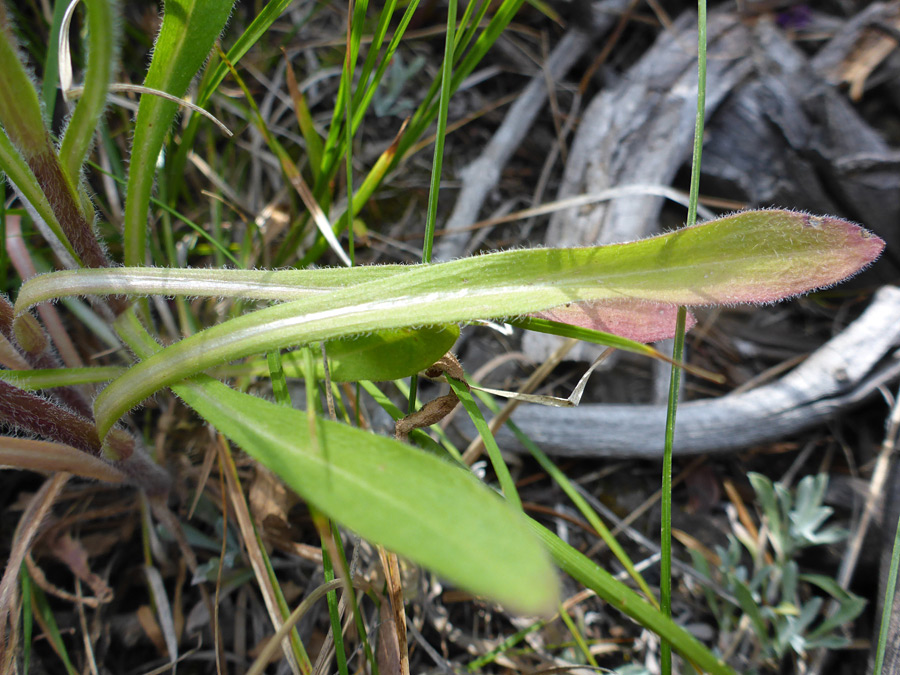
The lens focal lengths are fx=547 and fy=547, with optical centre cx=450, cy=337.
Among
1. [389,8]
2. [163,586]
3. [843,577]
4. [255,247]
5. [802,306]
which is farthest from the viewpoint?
[802,306]

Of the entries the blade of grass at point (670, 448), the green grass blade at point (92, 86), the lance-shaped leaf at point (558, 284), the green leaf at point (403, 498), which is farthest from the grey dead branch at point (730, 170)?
the green grass blade at point (92, 86)

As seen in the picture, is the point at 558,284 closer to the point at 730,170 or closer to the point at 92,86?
the point at 92,86

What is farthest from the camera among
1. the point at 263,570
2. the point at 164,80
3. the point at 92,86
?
the point at 263,570

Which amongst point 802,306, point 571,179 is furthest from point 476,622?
point 802,306

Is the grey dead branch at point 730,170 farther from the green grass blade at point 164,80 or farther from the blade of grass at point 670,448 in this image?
the green grass blade at point 164,80

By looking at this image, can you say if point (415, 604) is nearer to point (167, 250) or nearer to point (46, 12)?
point (167, 250)

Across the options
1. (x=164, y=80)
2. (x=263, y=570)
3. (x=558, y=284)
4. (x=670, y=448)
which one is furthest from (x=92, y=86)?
(x=670, y=448)
